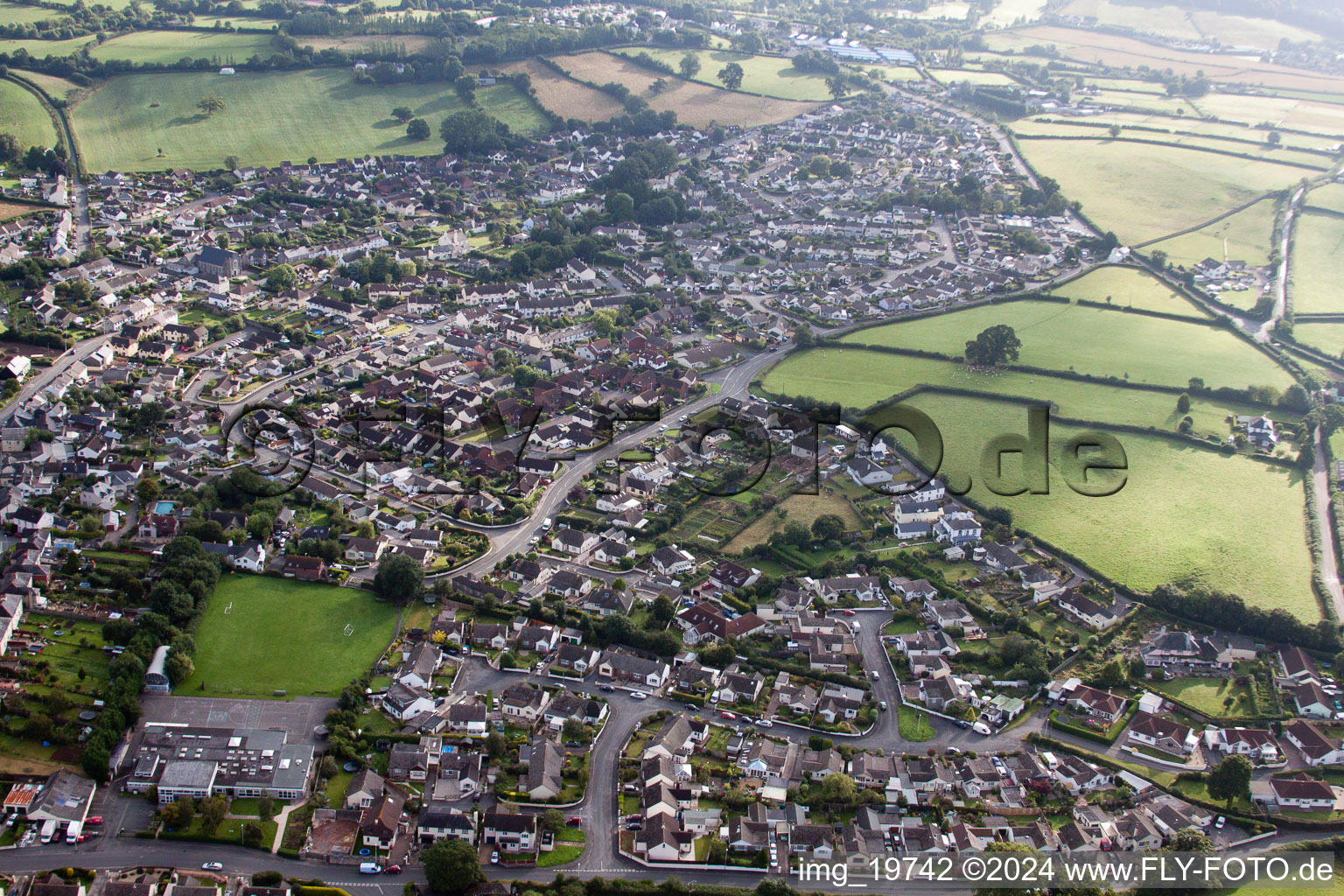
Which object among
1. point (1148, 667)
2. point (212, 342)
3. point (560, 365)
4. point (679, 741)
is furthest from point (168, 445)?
point (1148, 667)

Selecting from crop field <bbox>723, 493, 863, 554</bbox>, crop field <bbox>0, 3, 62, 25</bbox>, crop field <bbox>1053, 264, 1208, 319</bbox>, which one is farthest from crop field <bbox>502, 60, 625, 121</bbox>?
crop field <bbox>723, 493, 863, 554</bbox>

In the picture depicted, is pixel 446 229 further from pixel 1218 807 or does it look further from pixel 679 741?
pixel 1218 807

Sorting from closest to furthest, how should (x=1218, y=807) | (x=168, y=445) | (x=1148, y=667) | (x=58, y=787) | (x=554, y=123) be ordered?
(x=58, y=787), (x=1218, y=807), (x=1148, y=667), (x=168, y=445), (x=554, y=123)

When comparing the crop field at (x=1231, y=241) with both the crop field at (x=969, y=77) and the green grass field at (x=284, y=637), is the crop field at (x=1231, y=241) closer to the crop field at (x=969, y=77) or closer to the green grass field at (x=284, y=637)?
the crop field at (x=969, y=77)

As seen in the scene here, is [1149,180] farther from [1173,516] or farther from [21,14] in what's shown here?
[21,14]

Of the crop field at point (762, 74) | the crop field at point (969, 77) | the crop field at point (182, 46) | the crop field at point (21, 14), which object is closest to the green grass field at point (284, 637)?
the crop field at point (182, 46)

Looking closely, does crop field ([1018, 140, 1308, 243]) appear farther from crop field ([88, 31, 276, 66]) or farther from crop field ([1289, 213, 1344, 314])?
crop field ([88, 31, 276, 66])
